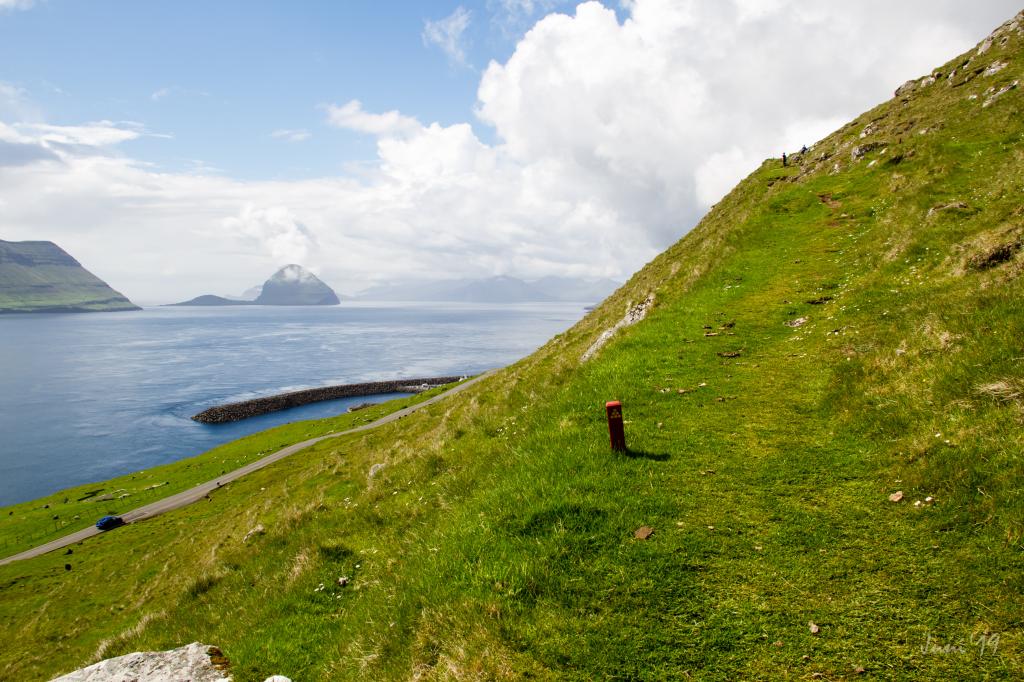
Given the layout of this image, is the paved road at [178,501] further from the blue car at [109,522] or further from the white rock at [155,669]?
the white rock at [155,669]

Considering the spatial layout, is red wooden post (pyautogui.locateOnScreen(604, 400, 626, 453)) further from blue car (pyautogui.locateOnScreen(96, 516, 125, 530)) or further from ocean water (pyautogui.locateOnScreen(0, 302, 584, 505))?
ocean water (pyautogui.locateOnScreen(0, 302, 584, 505))

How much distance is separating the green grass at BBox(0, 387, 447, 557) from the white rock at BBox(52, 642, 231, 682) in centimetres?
6578

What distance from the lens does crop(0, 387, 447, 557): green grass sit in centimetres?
5709

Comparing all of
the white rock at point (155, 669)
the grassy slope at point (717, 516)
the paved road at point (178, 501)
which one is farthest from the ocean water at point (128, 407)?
the white rock at point (155, 669)

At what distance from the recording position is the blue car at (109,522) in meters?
54.4

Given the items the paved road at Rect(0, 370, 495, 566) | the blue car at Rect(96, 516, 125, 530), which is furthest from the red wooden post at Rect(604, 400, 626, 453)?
the blue car at Rect(96, 516, 125, 530)

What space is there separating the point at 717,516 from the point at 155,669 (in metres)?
9.83

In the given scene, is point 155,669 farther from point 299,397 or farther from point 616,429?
point 299,397

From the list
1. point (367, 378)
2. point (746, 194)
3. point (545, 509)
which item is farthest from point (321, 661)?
point (367, 378)

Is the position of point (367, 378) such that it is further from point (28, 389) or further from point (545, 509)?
point (545, 509)

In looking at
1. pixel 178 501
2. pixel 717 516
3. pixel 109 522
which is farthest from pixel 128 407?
pixel 717 516

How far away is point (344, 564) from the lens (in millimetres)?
11570

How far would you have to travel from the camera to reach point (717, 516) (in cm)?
844

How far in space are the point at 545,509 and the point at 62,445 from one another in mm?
134652
